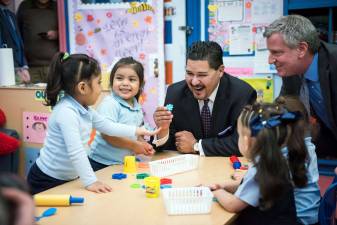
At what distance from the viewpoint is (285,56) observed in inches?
88.4

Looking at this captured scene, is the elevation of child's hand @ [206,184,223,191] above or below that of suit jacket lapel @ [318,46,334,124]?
below

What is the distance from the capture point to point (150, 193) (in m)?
1.54

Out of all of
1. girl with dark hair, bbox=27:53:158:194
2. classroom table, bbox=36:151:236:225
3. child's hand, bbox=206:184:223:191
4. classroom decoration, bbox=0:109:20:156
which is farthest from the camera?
classroom decoration, bbox=0:109:20:156

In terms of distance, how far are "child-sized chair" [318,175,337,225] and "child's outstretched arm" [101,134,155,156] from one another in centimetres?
89

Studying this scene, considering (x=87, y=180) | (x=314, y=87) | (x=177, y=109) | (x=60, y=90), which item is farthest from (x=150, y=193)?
(x=314, y=87)

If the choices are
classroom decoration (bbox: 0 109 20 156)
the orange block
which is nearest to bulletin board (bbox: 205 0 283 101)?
the orange block

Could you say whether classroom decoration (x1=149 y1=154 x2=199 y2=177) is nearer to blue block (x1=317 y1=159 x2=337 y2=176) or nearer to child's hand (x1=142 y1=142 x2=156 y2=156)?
child's hand (x1=142 y1=142 x2=156 y2=156)

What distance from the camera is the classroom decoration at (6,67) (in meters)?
3.66

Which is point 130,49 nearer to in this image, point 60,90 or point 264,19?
point 264,19

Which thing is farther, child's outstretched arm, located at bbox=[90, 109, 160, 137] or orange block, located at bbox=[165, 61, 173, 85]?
orange block, located at bbox=[165, 61, 173, 85]

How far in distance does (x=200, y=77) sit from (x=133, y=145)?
1.73 feet

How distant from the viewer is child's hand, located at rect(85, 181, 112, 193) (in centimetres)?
161

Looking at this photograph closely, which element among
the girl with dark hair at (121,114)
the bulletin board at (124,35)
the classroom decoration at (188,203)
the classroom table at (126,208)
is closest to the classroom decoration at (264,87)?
the bulletin board at (124,35)

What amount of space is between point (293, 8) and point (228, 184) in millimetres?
2188
